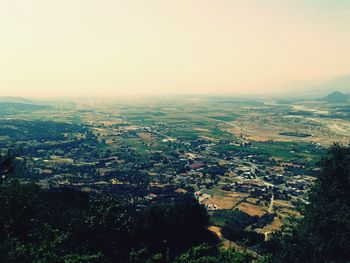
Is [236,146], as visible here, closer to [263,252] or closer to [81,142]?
[81,142]

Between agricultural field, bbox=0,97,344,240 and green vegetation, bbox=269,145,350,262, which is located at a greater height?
green vegetation, bbox=269,145,350,262

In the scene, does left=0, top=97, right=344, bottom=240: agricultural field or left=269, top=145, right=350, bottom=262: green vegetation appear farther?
left=0, top=97, right=344, bottom=240: agricultural field

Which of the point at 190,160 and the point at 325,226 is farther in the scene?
the point at 190,160

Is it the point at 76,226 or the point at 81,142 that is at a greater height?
the point at 76,226

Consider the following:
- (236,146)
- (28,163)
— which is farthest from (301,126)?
(28,163)

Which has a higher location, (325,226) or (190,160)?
(325,226)

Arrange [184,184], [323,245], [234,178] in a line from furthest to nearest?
[234,178], [184,184], [323,245]

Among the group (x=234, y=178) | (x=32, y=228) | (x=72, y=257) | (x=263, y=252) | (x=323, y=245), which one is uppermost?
(x=32, y=228)

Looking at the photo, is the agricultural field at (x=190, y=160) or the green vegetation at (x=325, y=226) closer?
the green vegetation at (x=325, y=226)

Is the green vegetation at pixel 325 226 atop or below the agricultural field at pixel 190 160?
atop

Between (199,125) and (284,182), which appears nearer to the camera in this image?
(284,182)

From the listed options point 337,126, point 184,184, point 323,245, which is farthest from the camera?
point 337,126
